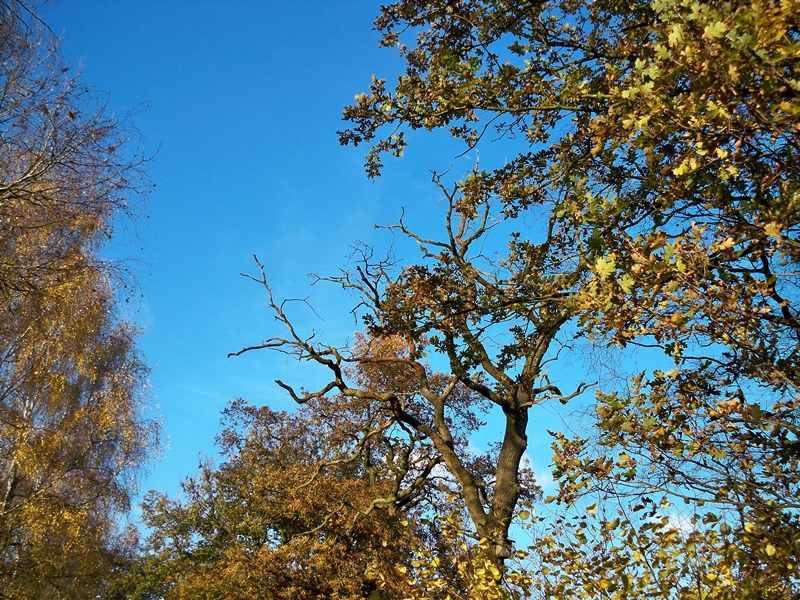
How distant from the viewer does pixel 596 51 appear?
20.3ft

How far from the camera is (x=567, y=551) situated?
498 cm

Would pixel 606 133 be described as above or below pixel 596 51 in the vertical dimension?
below

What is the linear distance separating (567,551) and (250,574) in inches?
381

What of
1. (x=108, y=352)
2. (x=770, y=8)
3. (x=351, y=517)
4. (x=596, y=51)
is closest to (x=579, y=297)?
(x=770, y=8)

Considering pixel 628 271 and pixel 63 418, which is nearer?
pixel 628 271

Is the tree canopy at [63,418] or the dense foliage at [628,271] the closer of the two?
the dense foliage at [628,271]

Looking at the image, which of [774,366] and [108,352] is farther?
[108,352]

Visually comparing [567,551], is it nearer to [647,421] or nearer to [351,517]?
[647,421]

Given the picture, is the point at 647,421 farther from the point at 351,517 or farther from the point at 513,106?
the point at 351,517

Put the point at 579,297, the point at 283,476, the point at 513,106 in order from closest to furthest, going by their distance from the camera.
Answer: the point at 579,297, the point at 513,106, the point at 283,476

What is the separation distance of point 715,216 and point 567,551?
109 inches

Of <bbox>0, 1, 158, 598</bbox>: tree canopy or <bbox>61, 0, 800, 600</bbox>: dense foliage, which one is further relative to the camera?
<bbox>0, 1, 158, 598</bbox>: tree canopy

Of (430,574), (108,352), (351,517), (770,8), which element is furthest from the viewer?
(108,352)

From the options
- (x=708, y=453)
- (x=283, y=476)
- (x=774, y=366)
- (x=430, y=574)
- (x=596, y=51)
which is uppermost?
(x=596, y=51)
